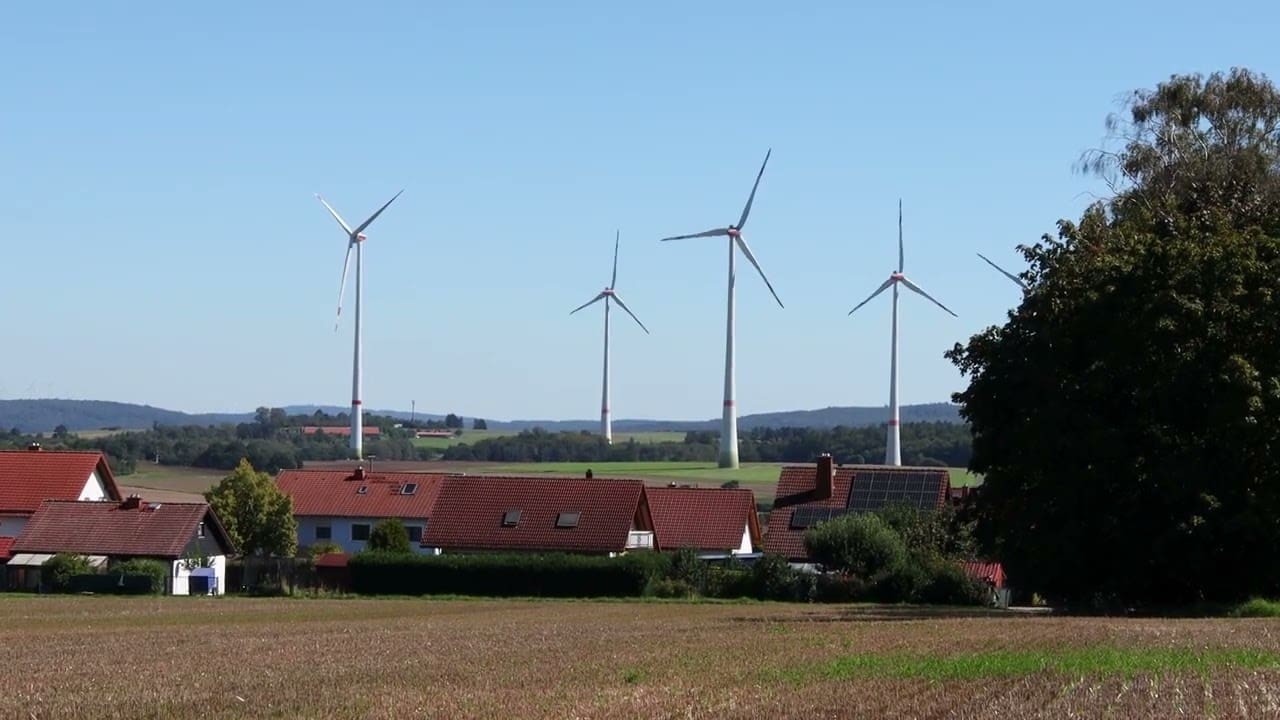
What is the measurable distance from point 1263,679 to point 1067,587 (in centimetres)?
2730

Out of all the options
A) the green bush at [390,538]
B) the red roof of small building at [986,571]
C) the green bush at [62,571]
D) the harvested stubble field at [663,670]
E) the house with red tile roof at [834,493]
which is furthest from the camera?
the green bush at [390,538]

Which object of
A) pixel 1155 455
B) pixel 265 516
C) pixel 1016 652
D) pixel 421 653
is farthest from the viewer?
pixel 265 516

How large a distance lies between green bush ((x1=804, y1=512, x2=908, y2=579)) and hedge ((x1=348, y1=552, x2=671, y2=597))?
633cm

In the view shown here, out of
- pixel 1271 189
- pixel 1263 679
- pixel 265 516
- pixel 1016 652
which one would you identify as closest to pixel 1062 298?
pixel 1271 189

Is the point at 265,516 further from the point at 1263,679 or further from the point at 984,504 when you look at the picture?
the point at 1263,679

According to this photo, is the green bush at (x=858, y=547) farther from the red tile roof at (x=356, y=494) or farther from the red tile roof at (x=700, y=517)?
the red tile roof at (x=356, y=494)

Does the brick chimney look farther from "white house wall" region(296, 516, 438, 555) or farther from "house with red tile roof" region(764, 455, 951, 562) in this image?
"white house wall" region(296, 516, 438, 555)

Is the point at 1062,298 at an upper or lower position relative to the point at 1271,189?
lower

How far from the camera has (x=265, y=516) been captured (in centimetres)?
9225

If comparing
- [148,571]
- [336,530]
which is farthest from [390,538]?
[336,530]

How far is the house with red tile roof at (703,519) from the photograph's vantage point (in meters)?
88.5

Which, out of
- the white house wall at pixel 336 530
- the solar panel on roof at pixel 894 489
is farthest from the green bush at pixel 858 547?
the white house wall at pixel 336 530

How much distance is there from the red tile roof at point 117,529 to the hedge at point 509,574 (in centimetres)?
791

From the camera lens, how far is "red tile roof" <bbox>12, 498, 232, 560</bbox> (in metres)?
76.9
